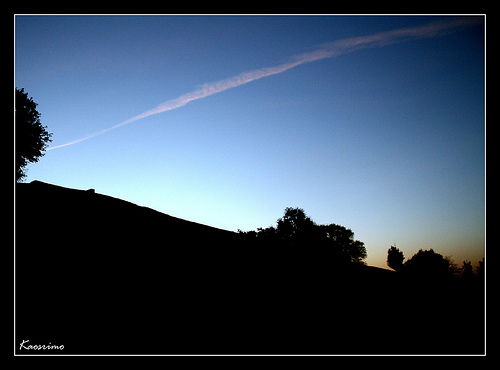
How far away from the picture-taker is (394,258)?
190ft

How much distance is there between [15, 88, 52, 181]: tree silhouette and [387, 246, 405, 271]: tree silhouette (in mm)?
74426

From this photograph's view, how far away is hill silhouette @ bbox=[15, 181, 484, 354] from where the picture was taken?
3145 millimetres

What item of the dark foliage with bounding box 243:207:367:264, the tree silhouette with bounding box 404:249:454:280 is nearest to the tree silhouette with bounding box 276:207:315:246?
the dark foliage with bounding box 243:207:367:264

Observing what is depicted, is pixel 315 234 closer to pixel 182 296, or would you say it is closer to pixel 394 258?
pixel 394 258

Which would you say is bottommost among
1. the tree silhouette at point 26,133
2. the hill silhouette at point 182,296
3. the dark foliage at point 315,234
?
the dark foliage at point 315,234

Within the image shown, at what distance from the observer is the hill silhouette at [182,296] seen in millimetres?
3145

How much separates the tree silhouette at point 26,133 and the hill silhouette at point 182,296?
17.1 metres

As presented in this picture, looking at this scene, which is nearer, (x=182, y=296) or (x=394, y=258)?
(x=182, y=296)

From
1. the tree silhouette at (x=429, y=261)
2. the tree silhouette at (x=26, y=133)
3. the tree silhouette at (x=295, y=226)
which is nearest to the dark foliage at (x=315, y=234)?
the tree silhouette at (x=295, y=226)

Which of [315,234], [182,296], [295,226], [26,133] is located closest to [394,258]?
[315,234]

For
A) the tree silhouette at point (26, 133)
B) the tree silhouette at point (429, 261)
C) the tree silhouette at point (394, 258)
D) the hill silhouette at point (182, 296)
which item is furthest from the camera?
the tree silhouette at point (394, 258)

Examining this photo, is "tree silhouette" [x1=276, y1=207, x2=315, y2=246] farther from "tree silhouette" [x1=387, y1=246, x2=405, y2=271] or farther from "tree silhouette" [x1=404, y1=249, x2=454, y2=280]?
"tree silhouette" [x1=387, y1=246, x2=405, y2=271]

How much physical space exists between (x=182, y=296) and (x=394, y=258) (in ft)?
234

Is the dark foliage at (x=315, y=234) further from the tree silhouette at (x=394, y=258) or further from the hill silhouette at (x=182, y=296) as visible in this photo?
the hill silhouette at (x=182, y=296)
